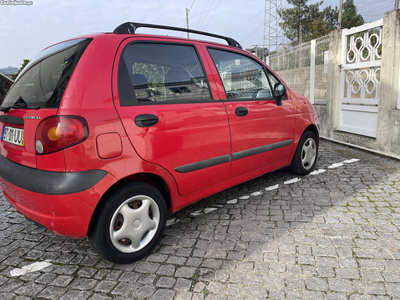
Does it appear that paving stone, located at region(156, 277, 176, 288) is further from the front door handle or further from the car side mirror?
the car side mirror

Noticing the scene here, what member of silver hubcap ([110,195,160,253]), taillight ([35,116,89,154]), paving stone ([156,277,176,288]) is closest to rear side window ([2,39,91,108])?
taillight ([35,116,89,154])

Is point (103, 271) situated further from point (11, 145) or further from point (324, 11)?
point (324, 11)

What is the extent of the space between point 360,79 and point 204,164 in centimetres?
497

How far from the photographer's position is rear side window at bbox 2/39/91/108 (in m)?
2.29

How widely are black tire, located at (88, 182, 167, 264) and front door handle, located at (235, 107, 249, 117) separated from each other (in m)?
1.22

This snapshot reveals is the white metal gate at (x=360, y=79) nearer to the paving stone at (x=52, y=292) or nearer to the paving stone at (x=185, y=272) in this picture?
the paving stone at (x=185, y=272)

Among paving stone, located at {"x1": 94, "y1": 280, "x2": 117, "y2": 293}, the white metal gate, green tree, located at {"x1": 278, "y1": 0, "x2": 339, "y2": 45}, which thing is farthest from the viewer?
green tree, located at {"x1": 278, "y1": 0, "x2": 339, "y2": 45}

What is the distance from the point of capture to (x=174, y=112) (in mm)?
2688

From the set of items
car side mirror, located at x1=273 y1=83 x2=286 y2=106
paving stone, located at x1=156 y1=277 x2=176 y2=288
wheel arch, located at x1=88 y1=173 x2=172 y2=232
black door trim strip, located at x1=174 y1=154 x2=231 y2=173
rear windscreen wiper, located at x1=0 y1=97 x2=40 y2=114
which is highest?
car side mirror, located at x1=273 y1=83 x2=286 y2=106

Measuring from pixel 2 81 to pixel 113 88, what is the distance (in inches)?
310

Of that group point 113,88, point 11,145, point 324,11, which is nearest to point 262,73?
point 113,88

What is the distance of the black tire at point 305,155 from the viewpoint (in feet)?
14.5

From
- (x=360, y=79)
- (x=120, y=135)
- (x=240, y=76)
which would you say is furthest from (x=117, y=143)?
(x=360, y=79)

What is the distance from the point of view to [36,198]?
227cm
